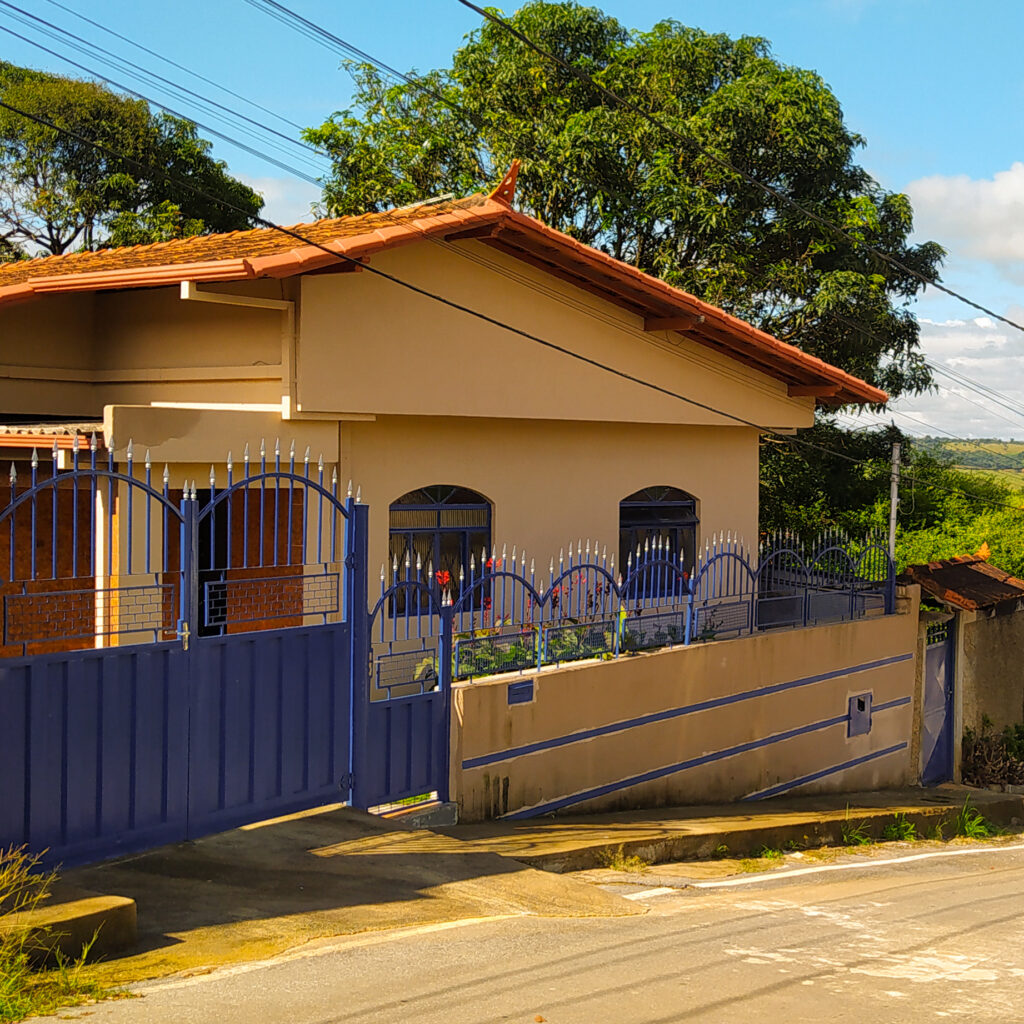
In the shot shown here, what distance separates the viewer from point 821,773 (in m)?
12.7

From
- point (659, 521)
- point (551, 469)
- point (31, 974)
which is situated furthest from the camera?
point (659, 521)

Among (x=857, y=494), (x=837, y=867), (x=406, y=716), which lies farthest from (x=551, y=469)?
(x=857, y=494)

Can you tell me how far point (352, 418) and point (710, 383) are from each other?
4.94 meters

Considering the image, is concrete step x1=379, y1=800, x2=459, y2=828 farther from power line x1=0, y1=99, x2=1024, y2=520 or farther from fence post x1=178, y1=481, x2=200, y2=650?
power line x1=0, y1=99, x2=1024, y2=520

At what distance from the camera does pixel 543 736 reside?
8.98 m

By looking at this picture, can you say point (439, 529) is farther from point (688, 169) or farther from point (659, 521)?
point (688, 169)

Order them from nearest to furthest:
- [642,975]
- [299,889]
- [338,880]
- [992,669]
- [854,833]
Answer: [642,975] < [299,889] < [338,880] < [854,833] < [992,669]

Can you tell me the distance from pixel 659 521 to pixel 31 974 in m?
9.94

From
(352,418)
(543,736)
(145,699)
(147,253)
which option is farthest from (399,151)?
(145,699)

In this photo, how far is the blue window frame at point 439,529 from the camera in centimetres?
1123

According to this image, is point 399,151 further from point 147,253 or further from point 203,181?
point 147,253

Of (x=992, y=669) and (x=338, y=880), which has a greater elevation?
(x=992, y=669)

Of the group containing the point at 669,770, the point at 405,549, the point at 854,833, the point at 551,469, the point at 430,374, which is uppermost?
the point at 430,374

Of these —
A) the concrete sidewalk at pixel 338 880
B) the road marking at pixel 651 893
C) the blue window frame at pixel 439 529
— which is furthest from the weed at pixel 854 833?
the blue window frame at pixel 439 529
